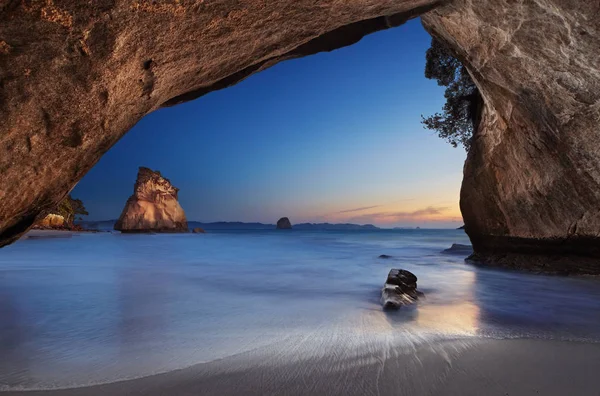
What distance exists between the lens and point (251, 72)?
14.7 feet

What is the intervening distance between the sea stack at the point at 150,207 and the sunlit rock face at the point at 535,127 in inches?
1831

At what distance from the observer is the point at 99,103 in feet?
8.61

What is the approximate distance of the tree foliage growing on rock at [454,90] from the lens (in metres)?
9.92

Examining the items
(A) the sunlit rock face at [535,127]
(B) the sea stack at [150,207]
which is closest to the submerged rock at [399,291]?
(A) the sunlit rock face at [535,127]

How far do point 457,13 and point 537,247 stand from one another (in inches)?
219

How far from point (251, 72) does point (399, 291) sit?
3914 millimetres

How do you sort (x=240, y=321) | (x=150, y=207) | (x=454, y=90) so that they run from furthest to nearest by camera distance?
(x=150, y=207) < (x=454, y=90) < (x=240, y=321)

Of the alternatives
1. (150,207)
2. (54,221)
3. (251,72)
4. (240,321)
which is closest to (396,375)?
(240,321)

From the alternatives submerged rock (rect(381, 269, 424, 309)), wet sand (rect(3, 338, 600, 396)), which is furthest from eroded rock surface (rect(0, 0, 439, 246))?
submerged rock (rect(381, 269, 424, 309))

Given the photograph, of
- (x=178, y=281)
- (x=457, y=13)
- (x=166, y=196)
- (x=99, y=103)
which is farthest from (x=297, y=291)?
(x=166, y=196)

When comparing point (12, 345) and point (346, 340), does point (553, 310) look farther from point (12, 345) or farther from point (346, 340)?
point (12, 345)

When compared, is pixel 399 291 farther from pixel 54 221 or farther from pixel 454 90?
pixel 54 221

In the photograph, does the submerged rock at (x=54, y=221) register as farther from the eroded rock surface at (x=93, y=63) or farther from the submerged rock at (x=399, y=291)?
the submerged rock at (x=399, y=291)

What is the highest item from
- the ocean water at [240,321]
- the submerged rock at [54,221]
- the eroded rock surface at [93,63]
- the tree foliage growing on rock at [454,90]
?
the tree foliage growing on rock at [454,90]
